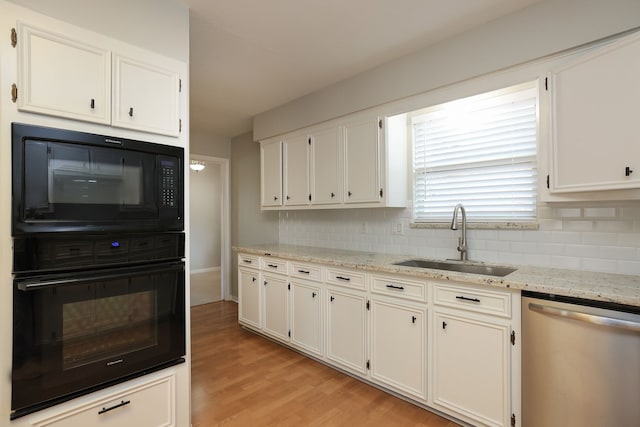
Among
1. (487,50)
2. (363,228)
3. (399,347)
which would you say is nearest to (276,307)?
(363,228)

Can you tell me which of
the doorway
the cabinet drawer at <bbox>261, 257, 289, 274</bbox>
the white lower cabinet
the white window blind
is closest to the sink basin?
the white window blind

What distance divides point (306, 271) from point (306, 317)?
0.44 metres

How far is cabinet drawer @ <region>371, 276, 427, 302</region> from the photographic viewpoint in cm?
214

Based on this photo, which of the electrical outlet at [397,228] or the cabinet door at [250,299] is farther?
the cabinet door at [250,299]

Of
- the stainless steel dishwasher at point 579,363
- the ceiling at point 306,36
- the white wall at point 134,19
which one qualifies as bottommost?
the stainless steel dishwasher at point 579,363

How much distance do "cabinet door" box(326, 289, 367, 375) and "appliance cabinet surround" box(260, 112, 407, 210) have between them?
2.89 feet

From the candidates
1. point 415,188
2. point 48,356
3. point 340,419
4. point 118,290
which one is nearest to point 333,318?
point 340,419

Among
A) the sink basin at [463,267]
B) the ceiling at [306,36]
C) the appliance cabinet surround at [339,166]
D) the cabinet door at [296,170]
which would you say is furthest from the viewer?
the cabinet door at [296,170]

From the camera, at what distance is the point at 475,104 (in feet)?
8.30

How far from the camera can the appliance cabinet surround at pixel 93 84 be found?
56.6 inches

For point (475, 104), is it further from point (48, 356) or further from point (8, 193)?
point (48, 356)

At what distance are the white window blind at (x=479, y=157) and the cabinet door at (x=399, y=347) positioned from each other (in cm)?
96

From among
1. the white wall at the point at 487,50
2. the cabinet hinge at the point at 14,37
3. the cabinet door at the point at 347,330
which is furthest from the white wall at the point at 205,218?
the cabinet hinge at the point at 14,37

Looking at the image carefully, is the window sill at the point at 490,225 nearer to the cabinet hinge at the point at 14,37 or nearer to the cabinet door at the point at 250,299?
the cabinet door at the point at 250,299
